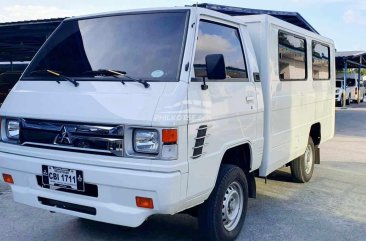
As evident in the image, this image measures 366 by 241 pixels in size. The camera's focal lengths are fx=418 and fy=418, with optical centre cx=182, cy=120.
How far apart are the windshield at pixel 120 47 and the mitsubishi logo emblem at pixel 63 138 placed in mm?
612

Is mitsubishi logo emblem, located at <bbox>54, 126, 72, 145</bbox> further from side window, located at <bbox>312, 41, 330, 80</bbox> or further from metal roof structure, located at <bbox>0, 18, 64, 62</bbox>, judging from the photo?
metal roof structure, located at <bbox>0, 18, 64, 62</bbox>

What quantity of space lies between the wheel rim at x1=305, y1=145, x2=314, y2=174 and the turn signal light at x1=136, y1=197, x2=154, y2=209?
4.03 meters

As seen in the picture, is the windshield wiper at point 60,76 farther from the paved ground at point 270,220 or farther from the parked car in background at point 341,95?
the parked car in background at point 341,95

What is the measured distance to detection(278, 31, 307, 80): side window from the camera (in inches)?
201

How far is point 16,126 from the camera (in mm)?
3754

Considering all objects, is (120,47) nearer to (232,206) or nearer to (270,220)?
(232,206)

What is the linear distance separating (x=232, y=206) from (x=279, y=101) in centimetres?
143

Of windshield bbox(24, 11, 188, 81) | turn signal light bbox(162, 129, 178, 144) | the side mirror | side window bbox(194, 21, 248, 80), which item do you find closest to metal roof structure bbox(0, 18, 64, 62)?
windshield bbox(24, 11, 188, 81)

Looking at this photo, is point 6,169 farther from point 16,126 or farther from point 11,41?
point 11,41

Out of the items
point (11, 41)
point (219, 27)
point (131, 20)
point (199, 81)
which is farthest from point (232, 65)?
point (11, 41)

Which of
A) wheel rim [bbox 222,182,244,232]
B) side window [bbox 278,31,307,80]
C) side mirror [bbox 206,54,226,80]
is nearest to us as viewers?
side mirror [bbox 206,54,226,80]

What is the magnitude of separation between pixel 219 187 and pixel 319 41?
3996mm

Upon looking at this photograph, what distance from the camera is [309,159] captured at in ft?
22.0

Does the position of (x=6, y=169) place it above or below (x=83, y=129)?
below
